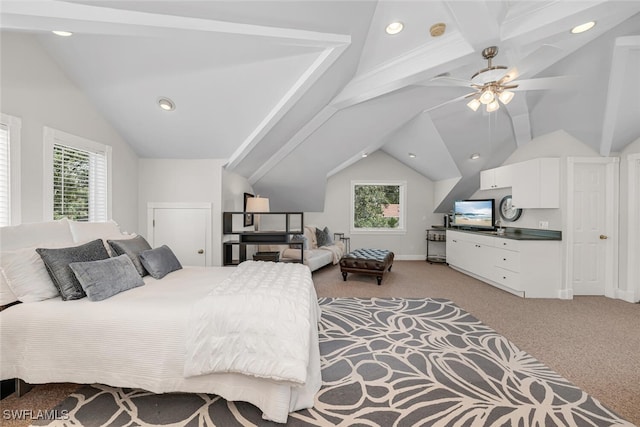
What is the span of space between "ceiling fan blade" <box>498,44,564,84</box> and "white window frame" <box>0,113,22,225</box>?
439cm

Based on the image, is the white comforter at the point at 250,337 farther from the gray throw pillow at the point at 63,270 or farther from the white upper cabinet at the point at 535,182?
the white upper cabinet at the point at 535,182

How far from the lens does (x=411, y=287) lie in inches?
177

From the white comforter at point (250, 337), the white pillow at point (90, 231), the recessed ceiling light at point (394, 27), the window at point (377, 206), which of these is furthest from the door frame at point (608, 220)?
the white pillow at point (90, 231)

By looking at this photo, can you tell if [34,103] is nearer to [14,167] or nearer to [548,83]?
[14,167]

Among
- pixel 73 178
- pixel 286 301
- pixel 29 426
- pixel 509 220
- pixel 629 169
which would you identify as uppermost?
pixel 629 169

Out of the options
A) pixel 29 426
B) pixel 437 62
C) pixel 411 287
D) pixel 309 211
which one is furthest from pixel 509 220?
pixel 29 426

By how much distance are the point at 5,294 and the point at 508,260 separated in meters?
5.64

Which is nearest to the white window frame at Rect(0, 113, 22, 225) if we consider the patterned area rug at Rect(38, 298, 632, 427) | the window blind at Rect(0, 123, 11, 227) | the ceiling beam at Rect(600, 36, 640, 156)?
the window blind at Rect(0, 123, 11, 227)

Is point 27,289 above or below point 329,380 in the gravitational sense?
above

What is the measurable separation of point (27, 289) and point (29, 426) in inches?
32.9

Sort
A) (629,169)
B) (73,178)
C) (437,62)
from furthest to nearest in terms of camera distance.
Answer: (629,169)
(73,178)
(437,62)

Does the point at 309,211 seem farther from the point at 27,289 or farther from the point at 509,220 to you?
the point at 27,289

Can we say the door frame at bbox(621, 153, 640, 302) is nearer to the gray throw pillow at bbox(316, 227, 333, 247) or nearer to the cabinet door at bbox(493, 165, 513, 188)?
the cabinet door at bbox(493, 165, 513, 188)

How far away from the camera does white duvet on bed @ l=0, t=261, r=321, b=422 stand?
1684mm
